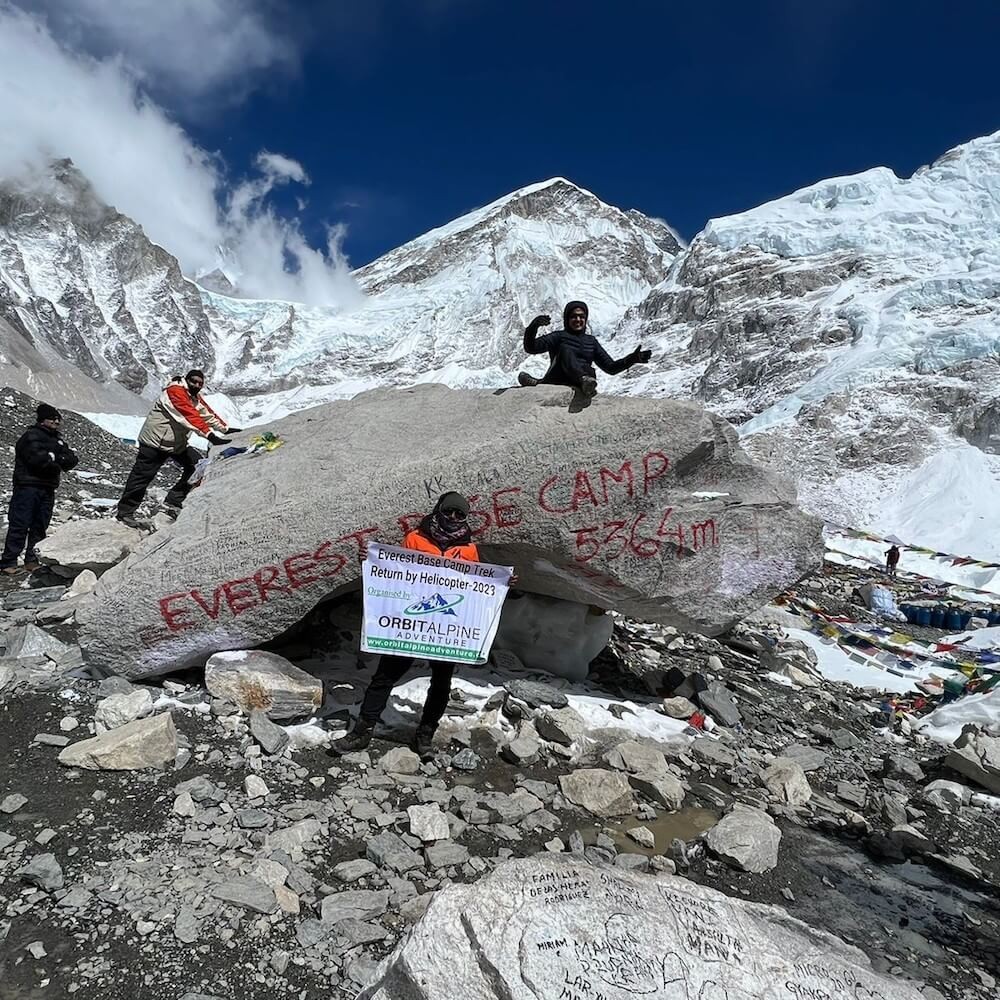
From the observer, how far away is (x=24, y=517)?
27.2ft

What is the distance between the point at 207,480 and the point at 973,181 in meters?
105

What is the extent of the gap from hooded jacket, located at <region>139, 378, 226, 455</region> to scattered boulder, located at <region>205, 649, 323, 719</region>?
13.1 ft

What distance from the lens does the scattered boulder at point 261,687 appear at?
5.50m

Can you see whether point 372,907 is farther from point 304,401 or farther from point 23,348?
point 304,401

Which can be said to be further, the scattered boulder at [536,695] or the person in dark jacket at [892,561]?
the person in dark jacket at [892,561]

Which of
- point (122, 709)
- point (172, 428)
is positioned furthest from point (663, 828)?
point (172, 428)

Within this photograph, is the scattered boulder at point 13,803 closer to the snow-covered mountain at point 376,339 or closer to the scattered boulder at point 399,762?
the scattered boulder at point 399,762

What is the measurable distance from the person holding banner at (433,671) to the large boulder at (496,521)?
720 millimetres

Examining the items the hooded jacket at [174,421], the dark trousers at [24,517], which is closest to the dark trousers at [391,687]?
the hooded jacket at [174,421]

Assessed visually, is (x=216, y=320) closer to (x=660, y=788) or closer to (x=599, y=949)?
(x=660, y=788)

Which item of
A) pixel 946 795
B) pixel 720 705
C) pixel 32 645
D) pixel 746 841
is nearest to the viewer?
pixel 746 841

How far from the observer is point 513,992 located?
2492 millimetres

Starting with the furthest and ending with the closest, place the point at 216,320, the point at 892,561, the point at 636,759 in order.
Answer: the point at 216,320
the point at 892,561
the point at 636,759

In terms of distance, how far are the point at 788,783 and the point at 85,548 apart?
25.1 ft
